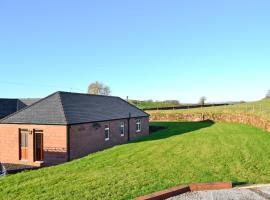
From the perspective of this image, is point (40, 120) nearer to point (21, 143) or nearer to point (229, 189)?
point (21, 143)

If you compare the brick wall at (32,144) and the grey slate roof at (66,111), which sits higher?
the grey slate roof at (66,111)

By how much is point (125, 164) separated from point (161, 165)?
6.69 ft

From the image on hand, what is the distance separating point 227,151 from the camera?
19.5 meters

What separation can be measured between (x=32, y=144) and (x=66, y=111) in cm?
358

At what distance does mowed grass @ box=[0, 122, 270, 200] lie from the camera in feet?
36.1

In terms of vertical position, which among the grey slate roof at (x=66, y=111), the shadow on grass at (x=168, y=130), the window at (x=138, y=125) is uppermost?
the grey slate roof at (x=66, y=111)

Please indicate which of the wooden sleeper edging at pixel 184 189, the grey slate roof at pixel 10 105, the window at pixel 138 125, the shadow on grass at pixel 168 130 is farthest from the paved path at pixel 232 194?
the grey slate roof at pixel 10 105

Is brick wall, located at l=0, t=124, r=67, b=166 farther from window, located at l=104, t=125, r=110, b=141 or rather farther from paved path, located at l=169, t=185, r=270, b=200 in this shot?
paved path, located at l=169, t=185, r=270, b=200

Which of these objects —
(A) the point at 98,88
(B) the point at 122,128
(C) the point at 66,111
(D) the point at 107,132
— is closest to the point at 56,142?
(C) the point at 66,111

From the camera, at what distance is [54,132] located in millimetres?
22453

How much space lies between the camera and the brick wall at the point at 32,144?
22000mm

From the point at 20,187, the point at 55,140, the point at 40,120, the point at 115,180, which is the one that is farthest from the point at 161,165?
the point at 40,120

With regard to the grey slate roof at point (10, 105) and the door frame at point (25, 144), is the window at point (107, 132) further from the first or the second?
the grey slate roof at point (10, 105)

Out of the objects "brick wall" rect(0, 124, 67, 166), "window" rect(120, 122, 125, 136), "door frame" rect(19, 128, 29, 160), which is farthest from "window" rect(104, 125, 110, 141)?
"door frame" rect(19, 128, 29, 160)
